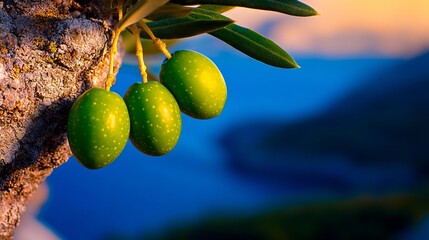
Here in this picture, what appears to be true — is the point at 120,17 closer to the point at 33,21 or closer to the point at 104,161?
the point at 33,21

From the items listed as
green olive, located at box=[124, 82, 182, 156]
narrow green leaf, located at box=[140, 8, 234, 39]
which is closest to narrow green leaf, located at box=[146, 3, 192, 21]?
narrow green leaf, located at box=[140, 8, 234, 39]

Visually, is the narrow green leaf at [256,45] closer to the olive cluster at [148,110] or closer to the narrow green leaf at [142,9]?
the olive cluster at [148,110]

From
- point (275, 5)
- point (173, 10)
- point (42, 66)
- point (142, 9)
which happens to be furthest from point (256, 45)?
point (42, 66)

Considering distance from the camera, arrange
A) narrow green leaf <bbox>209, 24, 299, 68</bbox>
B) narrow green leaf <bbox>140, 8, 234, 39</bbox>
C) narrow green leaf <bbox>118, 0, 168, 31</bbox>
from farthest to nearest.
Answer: narrow green leaf <bbox>209, 24, 299, 68</bbox>
narrow green leaf <bbox>140, 8, 234, 39</bbox>
narrow green leaf <bbox>118, 0, 168, 31</bbox>

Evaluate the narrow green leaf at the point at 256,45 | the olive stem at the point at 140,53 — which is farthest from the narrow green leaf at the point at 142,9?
the narrow green leaf at the point at 256,45

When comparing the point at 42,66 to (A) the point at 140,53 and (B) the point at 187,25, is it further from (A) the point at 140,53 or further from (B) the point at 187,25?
(B) the point at 187,25

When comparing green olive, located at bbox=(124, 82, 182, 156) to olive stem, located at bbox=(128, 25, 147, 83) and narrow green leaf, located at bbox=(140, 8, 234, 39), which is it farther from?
narrow green leaf, located at bbox=(140, 8, 234, 39)
